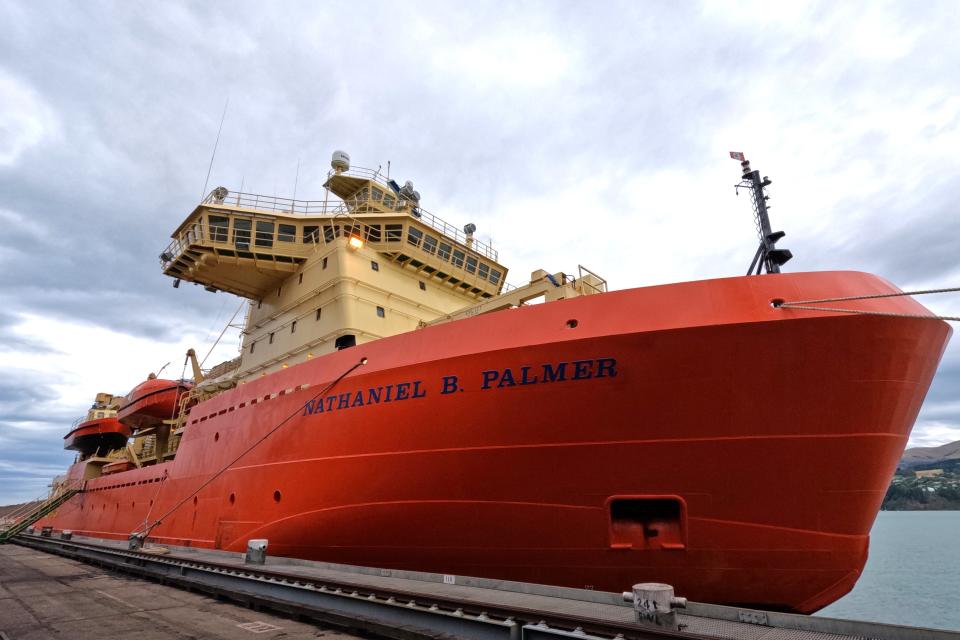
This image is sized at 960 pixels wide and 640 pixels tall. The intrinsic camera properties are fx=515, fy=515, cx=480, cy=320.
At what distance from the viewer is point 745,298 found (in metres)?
6.25

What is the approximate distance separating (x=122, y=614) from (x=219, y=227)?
10.0 meters

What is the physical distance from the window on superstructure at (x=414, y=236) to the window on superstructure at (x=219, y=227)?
5.11m

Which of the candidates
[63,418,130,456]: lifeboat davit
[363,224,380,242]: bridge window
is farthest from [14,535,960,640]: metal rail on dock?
[63,418,130,456]: lifeboat davit

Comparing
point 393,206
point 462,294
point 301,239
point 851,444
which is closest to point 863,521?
point 851,444

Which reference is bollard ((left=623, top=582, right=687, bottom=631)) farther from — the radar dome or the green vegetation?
the green vegetation

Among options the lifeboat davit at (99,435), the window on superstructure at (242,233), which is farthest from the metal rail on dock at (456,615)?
the lifeboat davit at (99,435)

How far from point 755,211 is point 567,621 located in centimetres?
668

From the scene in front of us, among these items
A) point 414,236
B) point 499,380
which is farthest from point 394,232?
point 499,380

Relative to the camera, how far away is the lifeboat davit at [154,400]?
21.2 m

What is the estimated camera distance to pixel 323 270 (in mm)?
13383

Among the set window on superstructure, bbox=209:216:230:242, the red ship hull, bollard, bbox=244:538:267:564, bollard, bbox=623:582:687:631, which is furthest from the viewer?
window on superstructure, bbox=209:216:230:242

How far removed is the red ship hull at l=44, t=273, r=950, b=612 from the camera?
19.4ft

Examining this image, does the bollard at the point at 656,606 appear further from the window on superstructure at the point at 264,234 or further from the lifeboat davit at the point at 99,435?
the lifeboat davit at the point at 99,435

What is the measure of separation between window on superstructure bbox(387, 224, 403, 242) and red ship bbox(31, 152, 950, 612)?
192 inches
